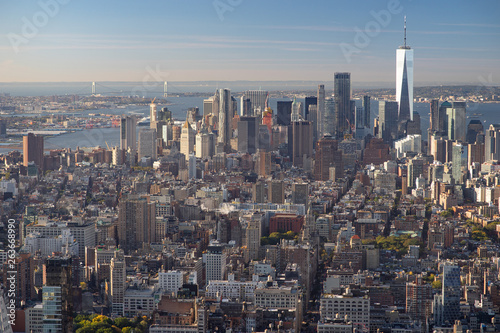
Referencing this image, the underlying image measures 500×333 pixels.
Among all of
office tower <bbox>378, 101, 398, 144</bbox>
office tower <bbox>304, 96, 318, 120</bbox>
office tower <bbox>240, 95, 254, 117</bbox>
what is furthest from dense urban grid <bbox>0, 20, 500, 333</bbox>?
office tower <bbox>240, 95, 254, 117</bbox>

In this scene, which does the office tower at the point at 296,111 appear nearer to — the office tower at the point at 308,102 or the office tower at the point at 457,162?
the office tower at the point at 308,102

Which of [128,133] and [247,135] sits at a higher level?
[128,133]

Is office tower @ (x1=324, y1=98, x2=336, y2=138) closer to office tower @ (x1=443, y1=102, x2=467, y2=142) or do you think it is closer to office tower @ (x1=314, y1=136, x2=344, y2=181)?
office tower @ (x1=443, y1=102, x2=467, y2=142)

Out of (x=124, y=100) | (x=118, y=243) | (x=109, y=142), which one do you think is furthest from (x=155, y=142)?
(x=118, y=243)

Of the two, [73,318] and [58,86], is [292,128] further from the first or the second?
[73,318]

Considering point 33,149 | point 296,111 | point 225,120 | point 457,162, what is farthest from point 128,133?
point 457,162

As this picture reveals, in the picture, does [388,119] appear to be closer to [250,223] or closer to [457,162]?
[457,162]

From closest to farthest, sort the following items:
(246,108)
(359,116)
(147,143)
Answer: (147,143) → (246,108) → (359,116)
